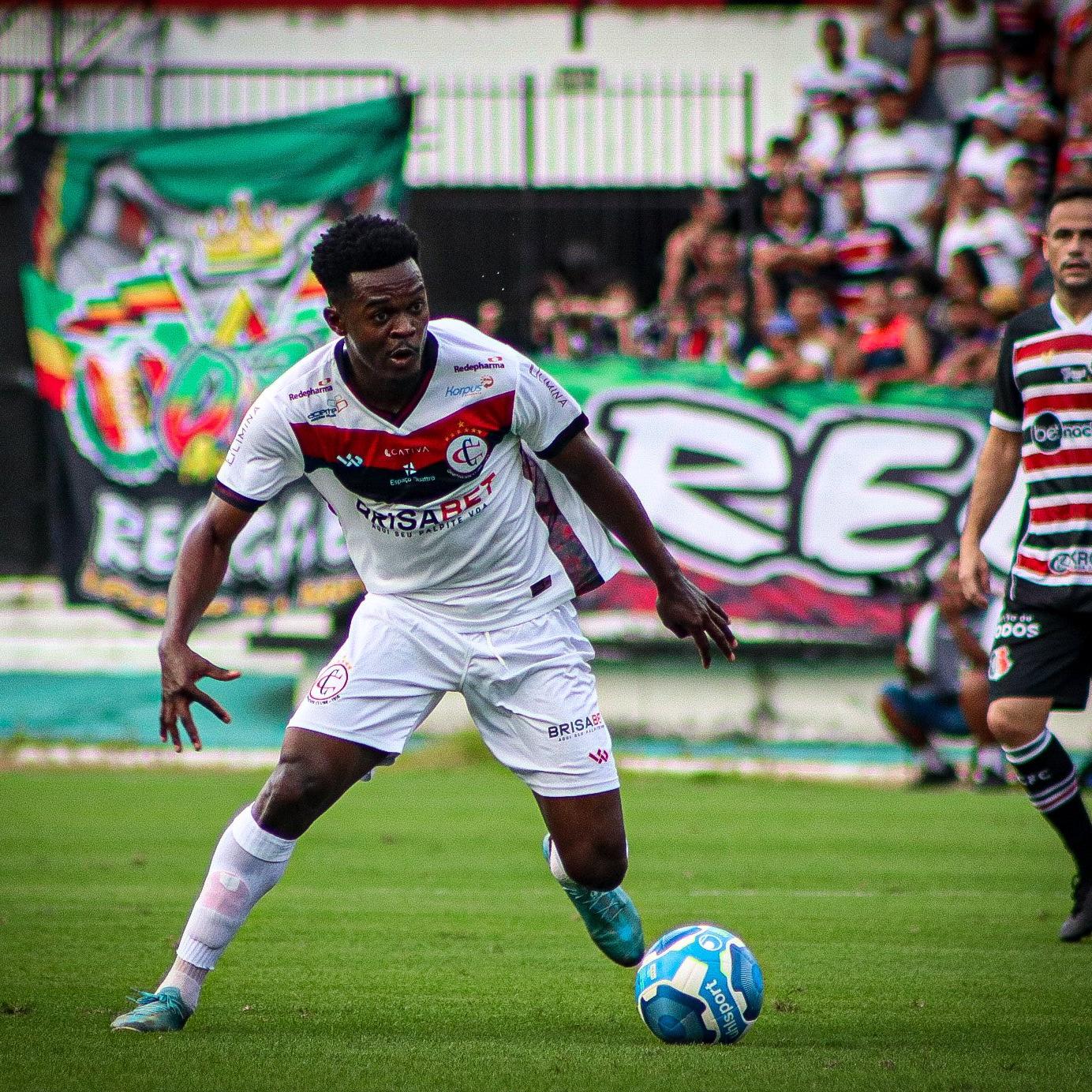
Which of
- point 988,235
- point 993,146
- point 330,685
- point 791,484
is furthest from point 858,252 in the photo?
point 330,685

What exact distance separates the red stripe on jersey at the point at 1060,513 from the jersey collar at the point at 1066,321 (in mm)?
665

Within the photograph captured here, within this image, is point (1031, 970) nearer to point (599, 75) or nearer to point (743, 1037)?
point (743, 1037)

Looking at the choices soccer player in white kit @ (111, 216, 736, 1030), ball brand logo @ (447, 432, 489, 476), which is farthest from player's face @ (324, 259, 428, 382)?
ball brand logo @ (447, 432, 489, 476)

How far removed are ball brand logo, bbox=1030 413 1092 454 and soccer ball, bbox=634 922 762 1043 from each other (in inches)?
106

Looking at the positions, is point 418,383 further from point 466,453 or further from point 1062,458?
point 1062,458

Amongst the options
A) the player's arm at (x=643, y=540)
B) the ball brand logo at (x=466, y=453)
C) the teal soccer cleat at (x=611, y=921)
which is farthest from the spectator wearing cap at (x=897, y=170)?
the teal soccer cleat at (x=611, y=921)

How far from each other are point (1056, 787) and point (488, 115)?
13206 millimetres

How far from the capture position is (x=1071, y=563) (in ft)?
22.7

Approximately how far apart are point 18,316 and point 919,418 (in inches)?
340

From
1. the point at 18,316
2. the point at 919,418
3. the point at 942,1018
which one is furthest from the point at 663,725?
the point at 942,1018

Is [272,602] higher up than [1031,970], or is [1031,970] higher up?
[1031,970]

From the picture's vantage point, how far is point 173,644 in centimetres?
526

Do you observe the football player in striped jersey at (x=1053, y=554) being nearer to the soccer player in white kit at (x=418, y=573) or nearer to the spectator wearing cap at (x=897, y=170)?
the soccer player in white kit at (x=418, y=573)

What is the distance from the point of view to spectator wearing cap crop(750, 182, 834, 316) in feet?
51.9
